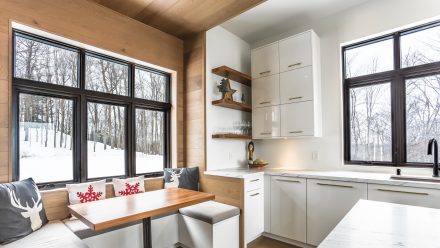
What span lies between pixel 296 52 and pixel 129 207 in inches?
103

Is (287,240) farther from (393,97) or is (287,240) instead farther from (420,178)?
(393,97)

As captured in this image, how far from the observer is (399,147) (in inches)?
104

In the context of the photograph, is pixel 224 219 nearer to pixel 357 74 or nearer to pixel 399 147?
pixel 399 147

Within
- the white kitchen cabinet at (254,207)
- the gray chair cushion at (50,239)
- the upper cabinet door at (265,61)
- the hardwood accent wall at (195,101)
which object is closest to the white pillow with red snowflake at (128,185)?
the gray chair cushion at (50,239)

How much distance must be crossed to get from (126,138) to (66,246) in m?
1.35

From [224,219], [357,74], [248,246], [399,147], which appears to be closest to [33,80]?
[224,219]

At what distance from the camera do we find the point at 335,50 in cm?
305

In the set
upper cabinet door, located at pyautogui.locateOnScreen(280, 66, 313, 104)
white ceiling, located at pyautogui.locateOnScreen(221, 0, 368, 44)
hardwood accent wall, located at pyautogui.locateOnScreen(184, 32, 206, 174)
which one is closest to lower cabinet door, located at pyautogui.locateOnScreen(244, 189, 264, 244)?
hardwood accent wall, located at pyautogui.locateOnScreen(184, 32, 206, 174)

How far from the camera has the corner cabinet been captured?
2.96 metres

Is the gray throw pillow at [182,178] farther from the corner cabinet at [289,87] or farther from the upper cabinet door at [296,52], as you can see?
the upper cabinet door at [296,52]

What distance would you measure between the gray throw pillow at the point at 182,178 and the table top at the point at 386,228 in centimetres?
198

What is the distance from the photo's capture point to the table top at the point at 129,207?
4.87 feet

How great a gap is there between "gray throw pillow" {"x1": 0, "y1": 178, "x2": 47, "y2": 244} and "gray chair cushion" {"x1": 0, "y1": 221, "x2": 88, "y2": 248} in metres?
0.05

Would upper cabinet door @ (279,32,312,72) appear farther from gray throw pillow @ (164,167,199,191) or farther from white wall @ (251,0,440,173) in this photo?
gray throw pillow @ (164,167,199,191)
